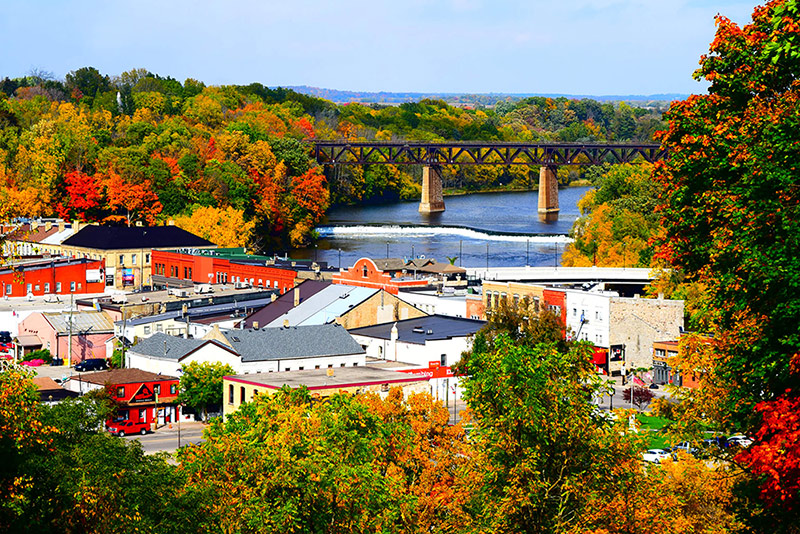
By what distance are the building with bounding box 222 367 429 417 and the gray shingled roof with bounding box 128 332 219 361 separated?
4.84 metres

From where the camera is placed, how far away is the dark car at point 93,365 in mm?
68625

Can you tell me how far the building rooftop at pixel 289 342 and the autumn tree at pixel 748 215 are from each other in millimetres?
35922

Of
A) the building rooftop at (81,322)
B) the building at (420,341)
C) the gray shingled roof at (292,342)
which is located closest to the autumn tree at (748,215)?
the gray shingled roof at (292,342)

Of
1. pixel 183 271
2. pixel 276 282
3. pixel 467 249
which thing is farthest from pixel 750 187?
pixel 467 249

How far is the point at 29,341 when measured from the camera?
76.1m

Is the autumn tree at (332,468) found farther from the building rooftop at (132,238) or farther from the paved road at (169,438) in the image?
the building rooftop at (132,238)

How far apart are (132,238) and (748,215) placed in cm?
9124

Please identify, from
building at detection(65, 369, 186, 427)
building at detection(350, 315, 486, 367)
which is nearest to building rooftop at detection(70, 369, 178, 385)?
building at detection(65, 369, 186, 427)

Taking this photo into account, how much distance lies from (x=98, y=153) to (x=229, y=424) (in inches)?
4692

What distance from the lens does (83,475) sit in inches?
965

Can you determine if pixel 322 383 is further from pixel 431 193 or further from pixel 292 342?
pixel 431 193

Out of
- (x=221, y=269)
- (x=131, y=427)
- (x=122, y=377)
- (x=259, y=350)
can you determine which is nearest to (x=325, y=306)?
(x=259, y=350)

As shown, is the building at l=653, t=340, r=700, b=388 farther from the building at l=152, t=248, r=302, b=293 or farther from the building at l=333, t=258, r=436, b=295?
the building at l=152, t=248, r=302, b=293

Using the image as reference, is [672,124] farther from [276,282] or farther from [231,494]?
Answer: [276,282]
